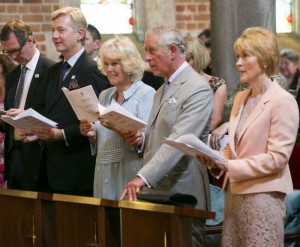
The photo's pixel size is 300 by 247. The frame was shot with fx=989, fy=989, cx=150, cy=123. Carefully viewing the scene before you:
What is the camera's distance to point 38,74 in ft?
21.9

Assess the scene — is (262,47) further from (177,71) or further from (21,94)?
(21,94)

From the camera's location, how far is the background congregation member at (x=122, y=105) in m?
5.60

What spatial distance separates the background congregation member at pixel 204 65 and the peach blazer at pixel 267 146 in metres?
1.69

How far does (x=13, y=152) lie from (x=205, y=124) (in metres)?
2.00

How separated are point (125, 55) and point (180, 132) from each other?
79 cm

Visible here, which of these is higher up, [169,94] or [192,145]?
[169,94]

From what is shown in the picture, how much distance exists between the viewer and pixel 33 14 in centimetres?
900

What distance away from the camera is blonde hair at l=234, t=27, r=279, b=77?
4.67 meters

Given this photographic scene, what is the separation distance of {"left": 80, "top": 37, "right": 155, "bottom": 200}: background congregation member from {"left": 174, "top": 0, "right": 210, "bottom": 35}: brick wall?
3.86m

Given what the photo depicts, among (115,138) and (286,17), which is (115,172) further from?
(286,17)

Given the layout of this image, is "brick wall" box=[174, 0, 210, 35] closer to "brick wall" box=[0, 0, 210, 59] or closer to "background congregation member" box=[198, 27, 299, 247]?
"brick wall" box=[0, 0, 210, 59]

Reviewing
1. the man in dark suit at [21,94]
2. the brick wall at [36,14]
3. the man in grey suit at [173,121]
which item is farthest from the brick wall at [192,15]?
the man in grey suit at [173,121]

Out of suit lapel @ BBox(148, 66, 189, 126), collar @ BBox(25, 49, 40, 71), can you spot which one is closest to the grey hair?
suit lapel @ BBox(148, 66, 189, 126)

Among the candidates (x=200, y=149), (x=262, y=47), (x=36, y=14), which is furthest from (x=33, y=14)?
(x=200, y=149)
